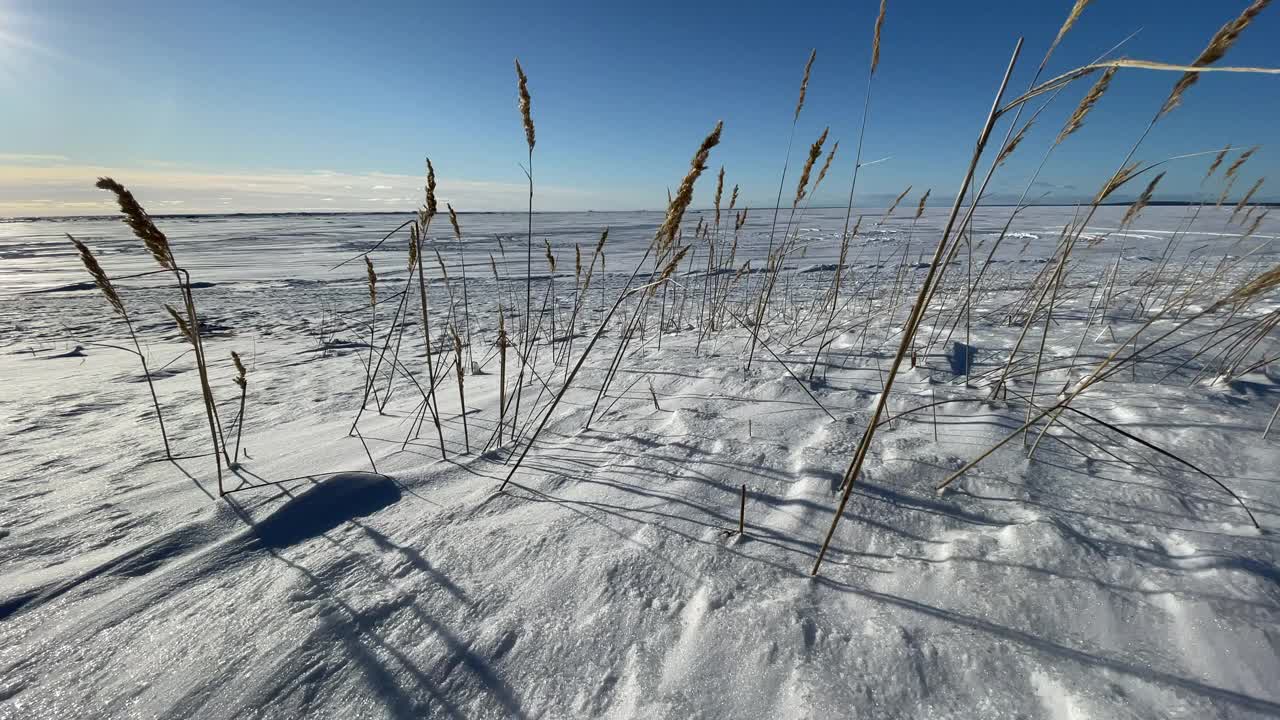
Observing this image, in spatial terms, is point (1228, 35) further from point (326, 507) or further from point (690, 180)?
point (326, 507)

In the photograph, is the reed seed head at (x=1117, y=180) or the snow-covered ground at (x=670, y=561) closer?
the snow-covered ground at (x=670, y=561)

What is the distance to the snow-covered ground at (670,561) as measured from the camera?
713 mm

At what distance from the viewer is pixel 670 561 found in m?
0.97

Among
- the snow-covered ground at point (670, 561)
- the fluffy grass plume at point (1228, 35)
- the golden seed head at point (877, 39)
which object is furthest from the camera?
the golden seed head at point (877, 39)

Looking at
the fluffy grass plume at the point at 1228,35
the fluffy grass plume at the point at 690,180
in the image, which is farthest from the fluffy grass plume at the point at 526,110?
the fluffy grass plume at the point at 1228,35

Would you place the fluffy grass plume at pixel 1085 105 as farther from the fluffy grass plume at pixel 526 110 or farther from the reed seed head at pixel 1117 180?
the fluffy grass plume at pixel 526 110

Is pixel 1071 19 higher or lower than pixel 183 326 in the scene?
higher

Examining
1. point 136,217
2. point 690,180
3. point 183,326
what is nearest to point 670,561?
point 690,180

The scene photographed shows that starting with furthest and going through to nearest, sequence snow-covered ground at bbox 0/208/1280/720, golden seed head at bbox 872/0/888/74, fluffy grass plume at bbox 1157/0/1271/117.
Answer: golden seed head at bbox 872/0/888/74
fluffy grass plume at bbox 1157/0/1271/117
snow-covered ground at bbox 0/208/1280/720

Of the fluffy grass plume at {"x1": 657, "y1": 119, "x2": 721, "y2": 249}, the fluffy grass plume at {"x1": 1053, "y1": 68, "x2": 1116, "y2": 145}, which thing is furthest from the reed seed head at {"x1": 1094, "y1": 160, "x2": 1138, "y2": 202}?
the fluffy grass plume at {"x1": 657, "y1": 119, "x2": 721, "y2": 249}

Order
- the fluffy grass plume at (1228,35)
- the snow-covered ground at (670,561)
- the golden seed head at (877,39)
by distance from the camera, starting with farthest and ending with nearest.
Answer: the golden seed head at (877,39) → the fluffy grass plume at (1228,35) → the snow-covered ground at (670,561)

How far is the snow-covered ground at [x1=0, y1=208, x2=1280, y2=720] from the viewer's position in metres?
0.71

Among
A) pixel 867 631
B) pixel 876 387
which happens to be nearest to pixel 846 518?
pixel 867 631

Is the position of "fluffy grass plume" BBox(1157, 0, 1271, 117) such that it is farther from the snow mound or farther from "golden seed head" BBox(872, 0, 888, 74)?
the snow mound
